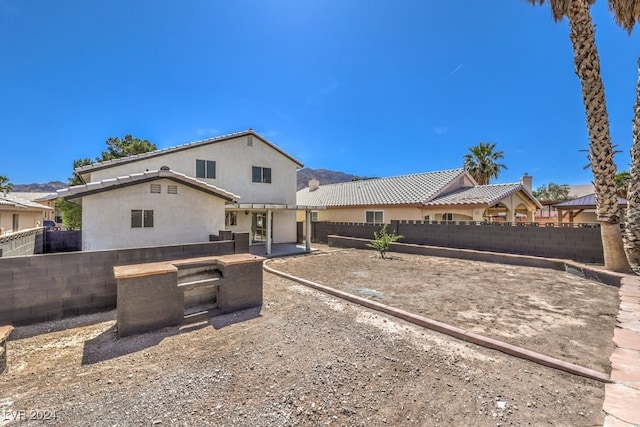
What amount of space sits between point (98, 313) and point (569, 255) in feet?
49.7

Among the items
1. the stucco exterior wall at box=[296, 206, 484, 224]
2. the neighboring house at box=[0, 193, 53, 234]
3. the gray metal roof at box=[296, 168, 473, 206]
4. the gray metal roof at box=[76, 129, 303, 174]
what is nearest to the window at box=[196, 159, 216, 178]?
the gray metal roof at box=[76, 129, 303, 174]

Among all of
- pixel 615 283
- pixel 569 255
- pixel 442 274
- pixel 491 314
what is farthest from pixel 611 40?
pixel 491 314

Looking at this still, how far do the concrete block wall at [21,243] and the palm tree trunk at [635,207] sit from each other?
51.0 ft

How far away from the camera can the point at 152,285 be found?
4.81m

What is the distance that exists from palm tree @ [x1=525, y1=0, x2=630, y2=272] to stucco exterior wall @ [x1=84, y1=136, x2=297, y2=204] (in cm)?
1420

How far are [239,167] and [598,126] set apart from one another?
619 inches

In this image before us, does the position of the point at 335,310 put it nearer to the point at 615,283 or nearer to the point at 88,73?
the point at 615,283

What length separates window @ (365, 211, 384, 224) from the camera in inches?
769

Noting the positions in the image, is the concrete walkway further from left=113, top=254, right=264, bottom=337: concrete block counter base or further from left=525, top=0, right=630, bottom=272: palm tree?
left=113, top=254, right=264, bottom=337: concrete block counter base

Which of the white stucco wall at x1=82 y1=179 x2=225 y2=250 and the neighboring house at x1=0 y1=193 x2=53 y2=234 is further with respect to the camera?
the neighboring house at x1=0 y1=193 x2=53 y2=234

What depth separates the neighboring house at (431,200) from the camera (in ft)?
52.5

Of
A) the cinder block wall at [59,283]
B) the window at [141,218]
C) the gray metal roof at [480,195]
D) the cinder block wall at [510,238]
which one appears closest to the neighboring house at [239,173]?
the window at [141,218]

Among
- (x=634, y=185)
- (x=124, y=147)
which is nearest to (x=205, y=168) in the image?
(x=634, y=185)

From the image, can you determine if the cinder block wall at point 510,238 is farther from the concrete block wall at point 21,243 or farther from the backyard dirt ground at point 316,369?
the concrete block wall at point 21,243
